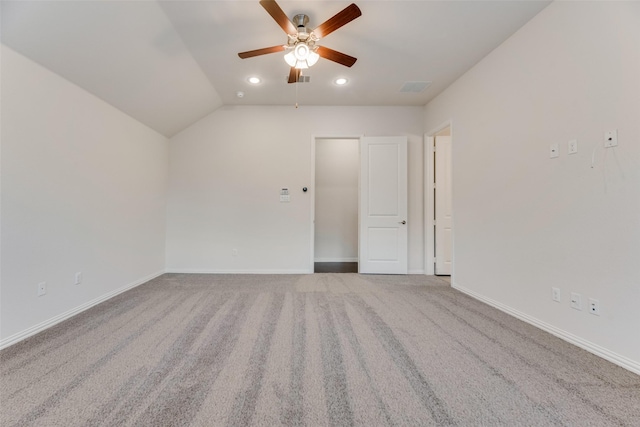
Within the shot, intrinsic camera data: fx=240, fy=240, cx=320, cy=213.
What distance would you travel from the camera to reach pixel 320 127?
4090mm

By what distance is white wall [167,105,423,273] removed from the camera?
403cm

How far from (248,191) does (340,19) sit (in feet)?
9.26

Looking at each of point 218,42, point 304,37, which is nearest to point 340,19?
point 304,37

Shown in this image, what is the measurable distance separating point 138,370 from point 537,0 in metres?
4.13

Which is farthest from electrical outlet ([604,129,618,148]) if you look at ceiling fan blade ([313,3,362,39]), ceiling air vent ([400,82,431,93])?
ceiling air vent ([400,82,431,93])

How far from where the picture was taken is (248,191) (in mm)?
4051

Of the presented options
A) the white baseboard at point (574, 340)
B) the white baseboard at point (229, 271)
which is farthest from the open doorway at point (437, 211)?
the white baseboard at point (229, 271)

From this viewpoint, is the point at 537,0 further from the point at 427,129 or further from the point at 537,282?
the point at 537,282

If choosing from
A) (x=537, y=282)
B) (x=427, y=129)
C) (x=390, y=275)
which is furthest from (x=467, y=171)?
(x=390, y=275)

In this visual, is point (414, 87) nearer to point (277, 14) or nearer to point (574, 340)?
point (277, 14)

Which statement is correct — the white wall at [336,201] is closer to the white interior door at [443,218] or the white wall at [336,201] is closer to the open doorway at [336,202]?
the open doorway at [336,202]

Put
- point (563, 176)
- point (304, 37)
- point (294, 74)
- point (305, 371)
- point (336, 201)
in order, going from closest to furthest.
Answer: point (305, 371), point (563, 176), point (304, 37), point (294, 74), point (336, 201)

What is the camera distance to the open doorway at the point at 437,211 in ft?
13.0

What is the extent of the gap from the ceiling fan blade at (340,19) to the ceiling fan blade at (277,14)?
0.21 metres
